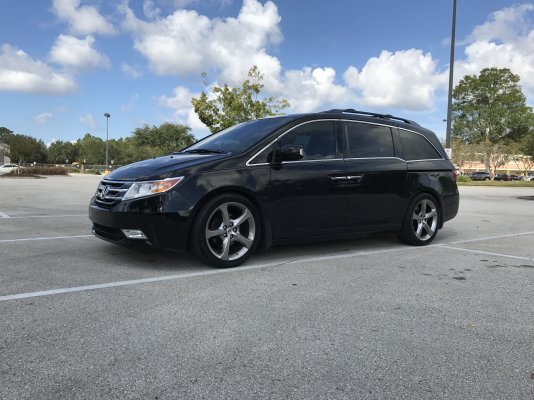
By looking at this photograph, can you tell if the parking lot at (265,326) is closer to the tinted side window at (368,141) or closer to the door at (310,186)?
the door at (310,186)

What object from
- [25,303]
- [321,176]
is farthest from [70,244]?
[321,176]

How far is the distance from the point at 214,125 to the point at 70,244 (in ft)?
83.5

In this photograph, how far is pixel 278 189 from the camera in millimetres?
5109

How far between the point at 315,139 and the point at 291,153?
659mm

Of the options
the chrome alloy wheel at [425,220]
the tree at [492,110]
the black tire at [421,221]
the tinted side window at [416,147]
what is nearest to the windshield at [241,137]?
the tinted side window at [416,147]

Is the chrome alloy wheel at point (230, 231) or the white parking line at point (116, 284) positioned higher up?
the chrome alloy wheel at point (230, 231)

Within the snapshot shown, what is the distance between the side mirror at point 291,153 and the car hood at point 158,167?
62 cm

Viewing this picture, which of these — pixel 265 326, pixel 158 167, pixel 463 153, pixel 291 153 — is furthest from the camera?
pixel 463 153

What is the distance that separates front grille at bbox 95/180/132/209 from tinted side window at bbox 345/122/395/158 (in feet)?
8.69

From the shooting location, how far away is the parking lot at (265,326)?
2.48m

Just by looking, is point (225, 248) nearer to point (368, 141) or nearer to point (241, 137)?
point (241, 137)

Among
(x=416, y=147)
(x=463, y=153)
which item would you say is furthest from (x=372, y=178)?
(x=463, y=153)

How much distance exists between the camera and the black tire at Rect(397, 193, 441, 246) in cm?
642

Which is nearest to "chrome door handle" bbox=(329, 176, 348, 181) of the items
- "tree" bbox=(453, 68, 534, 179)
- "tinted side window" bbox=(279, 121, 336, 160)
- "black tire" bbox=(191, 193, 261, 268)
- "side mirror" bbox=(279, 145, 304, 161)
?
"tinted side window" bbox=(279, 121, 336, 160)
